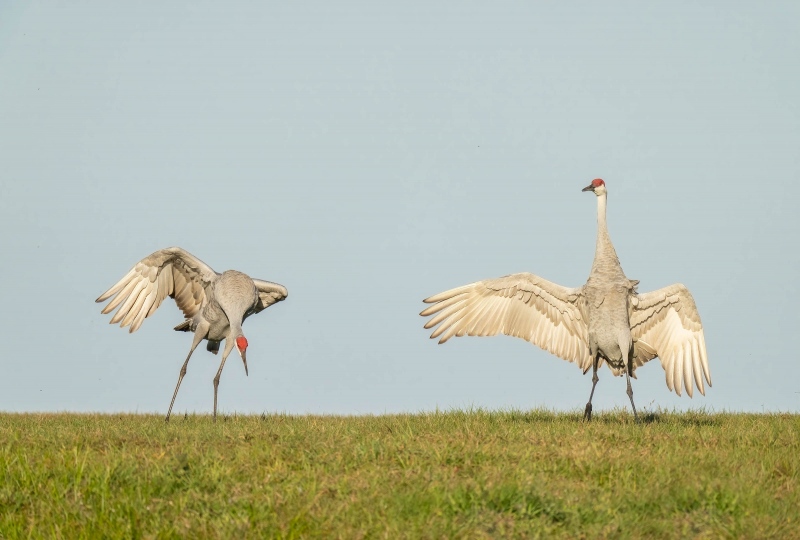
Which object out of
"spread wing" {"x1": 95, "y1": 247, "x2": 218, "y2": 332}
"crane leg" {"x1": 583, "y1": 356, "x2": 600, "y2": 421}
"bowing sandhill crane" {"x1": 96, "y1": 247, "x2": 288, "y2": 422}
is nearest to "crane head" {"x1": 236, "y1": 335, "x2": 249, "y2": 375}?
"bowing sandhill crane" {"x1": 96, "y1": 247, "x2": 288, "y2": 422}

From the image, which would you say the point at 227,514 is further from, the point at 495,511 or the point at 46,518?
the point at 495,511

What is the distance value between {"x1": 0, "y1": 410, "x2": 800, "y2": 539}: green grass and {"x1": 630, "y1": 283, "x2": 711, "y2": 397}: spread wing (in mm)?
3387

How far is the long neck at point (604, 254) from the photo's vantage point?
1327 cm

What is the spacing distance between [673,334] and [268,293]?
21.6 feet

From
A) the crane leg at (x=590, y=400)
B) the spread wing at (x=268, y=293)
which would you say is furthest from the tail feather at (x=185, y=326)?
the crane leg at (x=590, y=400)

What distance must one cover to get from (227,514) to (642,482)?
3.31m

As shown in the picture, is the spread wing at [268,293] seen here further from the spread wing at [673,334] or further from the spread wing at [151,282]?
the spread wing at [673,334]

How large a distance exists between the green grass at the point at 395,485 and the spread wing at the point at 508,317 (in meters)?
3.88

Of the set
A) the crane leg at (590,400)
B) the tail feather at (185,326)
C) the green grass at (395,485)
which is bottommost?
the green grass at (395,485)

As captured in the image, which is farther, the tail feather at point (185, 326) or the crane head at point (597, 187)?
the tail feather at point (185, 326)

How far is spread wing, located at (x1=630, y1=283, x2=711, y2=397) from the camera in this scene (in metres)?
13.2

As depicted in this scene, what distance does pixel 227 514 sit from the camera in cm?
669

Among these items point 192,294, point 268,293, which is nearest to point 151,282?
point 192,294

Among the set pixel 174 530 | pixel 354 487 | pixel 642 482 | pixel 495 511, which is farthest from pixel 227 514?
pixel 642 482
